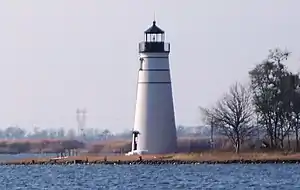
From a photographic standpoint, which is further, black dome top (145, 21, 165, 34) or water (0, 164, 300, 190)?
black dome top (145, 21, 165, 34)

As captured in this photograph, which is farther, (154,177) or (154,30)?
(154,30)

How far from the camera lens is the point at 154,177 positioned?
67812 mm

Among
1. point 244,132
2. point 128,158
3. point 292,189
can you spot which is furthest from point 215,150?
point 292,189

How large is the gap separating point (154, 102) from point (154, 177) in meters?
14.2

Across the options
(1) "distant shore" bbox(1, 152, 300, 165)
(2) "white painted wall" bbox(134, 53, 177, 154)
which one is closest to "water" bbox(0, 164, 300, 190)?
(1) "distant shore" bbox(1, 152, 300, 165)

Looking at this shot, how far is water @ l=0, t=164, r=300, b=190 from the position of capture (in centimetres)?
6038

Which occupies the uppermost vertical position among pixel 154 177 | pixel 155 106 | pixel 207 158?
pixel 155 106

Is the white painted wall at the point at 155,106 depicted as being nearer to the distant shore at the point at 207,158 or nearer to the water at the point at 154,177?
the distant shore at the point at 207,158

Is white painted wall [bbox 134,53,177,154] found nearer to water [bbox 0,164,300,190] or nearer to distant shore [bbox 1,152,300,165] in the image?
distant shore [bbox 1,152,300,165]

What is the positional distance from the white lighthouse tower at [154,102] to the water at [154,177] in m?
2.85

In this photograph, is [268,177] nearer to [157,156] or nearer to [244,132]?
[157,156]

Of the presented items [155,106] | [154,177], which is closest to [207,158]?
[155,106]

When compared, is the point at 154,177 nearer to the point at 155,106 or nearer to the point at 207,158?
the point at 155,106

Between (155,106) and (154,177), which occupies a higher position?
(155,106)
